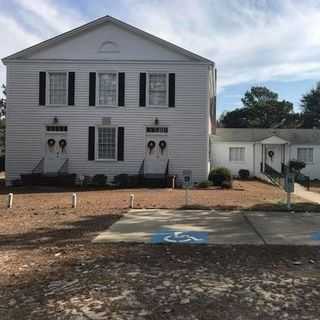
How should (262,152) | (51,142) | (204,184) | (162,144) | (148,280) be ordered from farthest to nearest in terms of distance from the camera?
(262,152)
(51,142)
(162,144)
(204,184)
(148,280)

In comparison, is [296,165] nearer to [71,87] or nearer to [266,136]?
[266,136]

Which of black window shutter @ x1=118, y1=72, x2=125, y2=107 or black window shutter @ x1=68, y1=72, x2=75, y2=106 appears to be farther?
black window shutter @ x1=68, y1=72, x2=75, y2=106

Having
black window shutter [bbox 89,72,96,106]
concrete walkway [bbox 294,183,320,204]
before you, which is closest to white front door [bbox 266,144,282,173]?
concrete walkway [bbox 294,183,320,204]

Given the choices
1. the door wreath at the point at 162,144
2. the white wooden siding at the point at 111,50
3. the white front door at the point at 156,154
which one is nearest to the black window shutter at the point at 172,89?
the white wooden siding at the point at 111,50

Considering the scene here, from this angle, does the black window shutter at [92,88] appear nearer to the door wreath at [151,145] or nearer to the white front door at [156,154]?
the white front door at [156,154]

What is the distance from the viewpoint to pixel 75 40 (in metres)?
28.2

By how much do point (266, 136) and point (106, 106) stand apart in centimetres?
1741

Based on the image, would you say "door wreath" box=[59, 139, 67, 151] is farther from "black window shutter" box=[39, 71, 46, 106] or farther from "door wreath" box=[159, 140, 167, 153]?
"door wreath" box=[159, 140, 167, 153]

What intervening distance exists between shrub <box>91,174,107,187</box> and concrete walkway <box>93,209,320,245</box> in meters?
12.2

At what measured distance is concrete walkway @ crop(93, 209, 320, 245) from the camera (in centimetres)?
1059

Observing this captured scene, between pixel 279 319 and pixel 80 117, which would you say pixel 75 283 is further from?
pixel 80 117

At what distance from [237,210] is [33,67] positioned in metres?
16.2

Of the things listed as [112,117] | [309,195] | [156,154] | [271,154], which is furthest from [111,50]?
[271,154]

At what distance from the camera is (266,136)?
41844 millimetres
